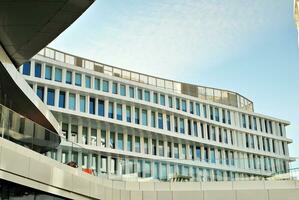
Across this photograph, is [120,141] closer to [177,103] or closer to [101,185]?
[177,103]

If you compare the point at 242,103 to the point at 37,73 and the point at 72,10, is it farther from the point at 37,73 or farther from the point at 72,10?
the point at 72,10

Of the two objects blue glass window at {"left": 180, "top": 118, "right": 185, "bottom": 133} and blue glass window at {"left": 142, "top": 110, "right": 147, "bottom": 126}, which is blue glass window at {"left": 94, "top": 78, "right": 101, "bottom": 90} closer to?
blue glass window at {"left": 142, "top": 110, "right": 147, "bottom": 126}

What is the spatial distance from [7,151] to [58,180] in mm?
4925

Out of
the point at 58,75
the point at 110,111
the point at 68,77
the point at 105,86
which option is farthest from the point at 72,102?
the point at 110,111

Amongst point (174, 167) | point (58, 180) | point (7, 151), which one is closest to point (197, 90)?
point (174, 167)

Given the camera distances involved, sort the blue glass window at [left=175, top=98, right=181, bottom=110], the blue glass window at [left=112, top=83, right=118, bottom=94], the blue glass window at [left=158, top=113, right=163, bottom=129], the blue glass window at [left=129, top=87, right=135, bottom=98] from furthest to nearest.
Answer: the blue glass window at [left=175, top=98, right=181, bottom=110], the blue glass window at [left=158, top=113, right=163, bottom=129], the blue glass window at [left=129, top=87, right=135, bottom=98], the blue glass window at [left=112, top=83, right=118, bottom=94]

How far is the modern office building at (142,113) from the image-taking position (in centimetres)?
5288

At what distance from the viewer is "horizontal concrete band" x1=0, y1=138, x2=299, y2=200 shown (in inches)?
594

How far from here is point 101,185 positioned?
24.7 m

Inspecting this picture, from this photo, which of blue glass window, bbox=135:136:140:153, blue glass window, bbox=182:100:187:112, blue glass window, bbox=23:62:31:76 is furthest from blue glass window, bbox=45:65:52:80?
blue glass window, bbox=182:100:187:112

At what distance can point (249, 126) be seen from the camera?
2995 inches

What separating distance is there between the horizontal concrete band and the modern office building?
38.2 feet

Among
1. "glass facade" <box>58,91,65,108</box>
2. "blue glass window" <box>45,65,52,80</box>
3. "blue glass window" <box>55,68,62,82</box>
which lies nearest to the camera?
"blue glass window" <box>45,65,52,80</box>

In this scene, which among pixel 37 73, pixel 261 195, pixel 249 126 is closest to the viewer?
pixel 261 195
